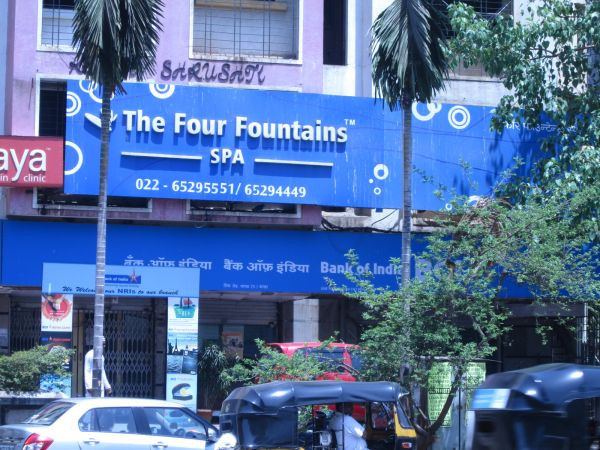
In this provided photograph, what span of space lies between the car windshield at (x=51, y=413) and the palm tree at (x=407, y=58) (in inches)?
292

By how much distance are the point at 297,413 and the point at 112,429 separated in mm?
2624

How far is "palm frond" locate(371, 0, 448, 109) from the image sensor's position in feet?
65.8

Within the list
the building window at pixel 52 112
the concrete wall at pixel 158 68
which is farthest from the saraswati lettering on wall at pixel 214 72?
the building window at pixel 52 112

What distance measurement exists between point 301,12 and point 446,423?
10327 millimetres

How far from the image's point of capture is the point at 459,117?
24.4 meters

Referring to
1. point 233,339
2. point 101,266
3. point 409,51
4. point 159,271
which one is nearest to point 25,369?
point 101,266

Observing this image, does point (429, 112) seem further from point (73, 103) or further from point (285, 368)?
point (285, 368)

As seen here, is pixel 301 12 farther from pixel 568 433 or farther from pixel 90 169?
pixel 568 433

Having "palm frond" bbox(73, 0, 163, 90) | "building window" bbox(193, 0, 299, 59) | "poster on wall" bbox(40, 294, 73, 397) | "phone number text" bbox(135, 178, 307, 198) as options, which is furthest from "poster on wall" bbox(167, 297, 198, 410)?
"building window" bbox(193, 0, 299, 59)

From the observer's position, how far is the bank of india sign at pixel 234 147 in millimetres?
22500

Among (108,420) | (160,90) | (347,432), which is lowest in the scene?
(347,432)

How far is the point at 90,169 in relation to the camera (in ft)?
73.3

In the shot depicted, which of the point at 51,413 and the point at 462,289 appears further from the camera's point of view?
the point at 462,289

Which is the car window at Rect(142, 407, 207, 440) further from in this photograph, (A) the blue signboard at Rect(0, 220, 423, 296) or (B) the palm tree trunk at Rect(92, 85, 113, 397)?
(A) the blue signboard at Rect(0, 220, 423, 296)
